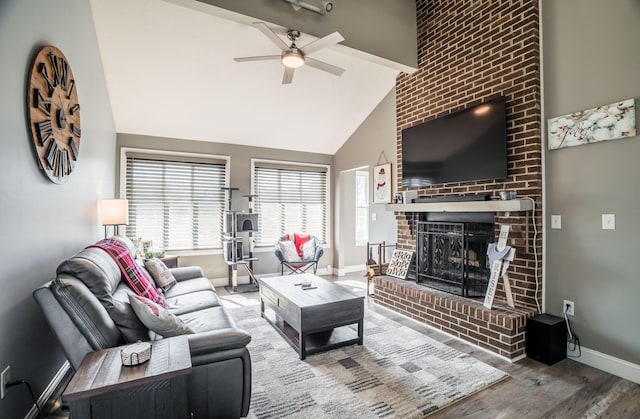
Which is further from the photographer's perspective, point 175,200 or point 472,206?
point 175,200

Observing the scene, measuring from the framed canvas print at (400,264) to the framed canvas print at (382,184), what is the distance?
89cm

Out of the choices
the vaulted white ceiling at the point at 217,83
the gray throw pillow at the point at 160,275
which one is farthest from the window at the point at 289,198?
the gray throw pillow at the point at 160,275

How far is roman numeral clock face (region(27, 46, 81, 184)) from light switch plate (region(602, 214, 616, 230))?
4027mm

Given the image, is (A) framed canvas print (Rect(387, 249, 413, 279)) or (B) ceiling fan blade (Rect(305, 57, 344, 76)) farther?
(A) framed canvas print (Rect(387, 249, 413, 279))

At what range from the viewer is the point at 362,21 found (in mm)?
3467

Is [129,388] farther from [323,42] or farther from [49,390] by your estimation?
[323,42]

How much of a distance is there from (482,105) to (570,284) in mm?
1815

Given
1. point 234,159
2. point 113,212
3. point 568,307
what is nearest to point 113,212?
point 113,212

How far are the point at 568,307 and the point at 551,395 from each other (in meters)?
0.88

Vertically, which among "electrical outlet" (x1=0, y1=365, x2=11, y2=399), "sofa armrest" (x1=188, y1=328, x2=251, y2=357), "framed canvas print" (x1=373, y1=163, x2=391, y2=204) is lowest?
"electrical outlet" (x1=0, y1=365, x2=11, y2=399)

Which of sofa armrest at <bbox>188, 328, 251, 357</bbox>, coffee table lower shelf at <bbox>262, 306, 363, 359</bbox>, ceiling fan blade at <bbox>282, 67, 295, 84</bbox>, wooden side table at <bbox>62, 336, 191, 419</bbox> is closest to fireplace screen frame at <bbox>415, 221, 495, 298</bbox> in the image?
coffee table lower shelf at <bbox>262, 306, 363, 359</bbox>

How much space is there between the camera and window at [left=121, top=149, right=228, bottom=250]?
15.7ft

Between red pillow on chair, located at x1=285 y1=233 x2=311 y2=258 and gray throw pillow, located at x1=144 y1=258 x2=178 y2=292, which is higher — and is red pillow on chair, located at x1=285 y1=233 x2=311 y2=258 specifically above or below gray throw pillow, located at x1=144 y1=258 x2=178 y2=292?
above

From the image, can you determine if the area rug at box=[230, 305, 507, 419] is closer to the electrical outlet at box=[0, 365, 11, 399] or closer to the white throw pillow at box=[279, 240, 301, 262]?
the electrical outlet at box=[0, 365, 11, 399]
